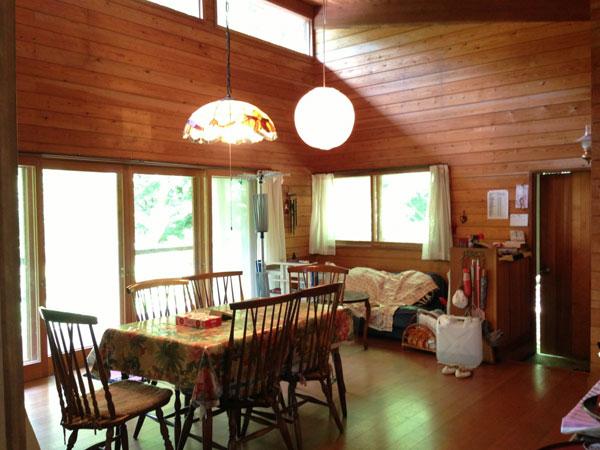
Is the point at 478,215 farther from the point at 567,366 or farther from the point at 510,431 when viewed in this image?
the point at 510,431

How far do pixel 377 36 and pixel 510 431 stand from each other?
496 cm

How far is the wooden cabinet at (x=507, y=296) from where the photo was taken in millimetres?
A: 4883

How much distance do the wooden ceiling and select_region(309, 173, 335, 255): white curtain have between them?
83.0 inches

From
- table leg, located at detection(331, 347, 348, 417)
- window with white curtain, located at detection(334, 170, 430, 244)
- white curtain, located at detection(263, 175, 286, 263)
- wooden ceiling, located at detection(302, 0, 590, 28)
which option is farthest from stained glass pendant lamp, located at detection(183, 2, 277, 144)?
window with white curtain, located at detection(334, 170, 430, 244)

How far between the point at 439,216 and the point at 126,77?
12.3 ft

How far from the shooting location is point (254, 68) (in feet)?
20.7

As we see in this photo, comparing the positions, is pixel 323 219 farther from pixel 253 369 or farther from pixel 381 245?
pixel 253 369

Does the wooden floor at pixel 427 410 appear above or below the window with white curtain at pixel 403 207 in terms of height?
below

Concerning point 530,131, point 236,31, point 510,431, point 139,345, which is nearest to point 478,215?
point 530,131

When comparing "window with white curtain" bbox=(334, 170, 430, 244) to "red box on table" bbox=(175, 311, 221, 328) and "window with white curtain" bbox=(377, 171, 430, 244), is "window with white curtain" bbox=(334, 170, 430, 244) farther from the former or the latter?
"red box on table" bbox=(175, 311, 221, 328)

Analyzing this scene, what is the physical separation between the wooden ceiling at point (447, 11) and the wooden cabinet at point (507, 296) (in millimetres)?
2302

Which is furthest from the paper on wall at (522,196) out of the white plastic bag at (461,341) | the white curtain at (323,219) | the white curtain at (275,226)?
the white curtain at (275,226)

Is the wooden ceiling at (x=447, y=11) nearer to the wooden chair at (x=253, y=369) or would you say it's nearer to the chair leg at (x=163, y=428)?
the wooden chair at (x=253, y=369)

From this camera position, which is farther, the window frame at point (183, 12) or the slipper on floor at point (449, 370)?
the window frame at point (183, 12)
